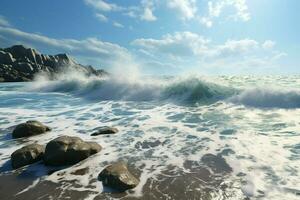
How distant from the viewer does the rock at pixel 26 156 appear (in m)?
6.27

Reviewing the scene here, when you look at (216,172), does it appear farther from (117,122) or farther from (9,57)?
(9,57)

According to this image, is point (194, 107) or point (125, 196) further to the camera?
point (194, 107)

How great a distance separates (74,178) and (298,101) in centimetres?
1274

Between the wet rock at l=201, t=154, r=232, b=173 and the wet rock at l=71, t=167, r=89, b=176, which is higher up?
the wet rock at l=201, t=154, r=232, b=173

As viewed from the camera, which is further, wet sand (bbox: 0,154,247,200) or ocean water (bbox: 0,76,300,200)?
ocean water (bbox: 0,76,300,200)

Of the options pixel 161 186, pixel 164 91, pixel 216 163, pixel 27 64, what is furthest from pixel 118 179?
pixel 27 64

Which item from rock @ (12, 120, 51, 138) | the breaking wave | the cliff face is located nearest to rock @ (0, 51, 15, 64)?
the cliff face

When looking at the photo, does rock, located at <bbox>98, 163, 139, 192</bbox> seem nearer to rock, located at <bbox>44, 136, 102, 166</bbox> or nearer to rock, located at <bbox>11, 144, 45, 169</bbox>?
rock, located at <bbox>44, 136, 102, 166</bbox>

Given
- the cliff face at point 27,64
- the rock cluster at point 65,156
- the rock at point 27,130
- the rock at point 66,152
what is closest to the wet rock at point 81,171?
the rock cluster at point 65,156

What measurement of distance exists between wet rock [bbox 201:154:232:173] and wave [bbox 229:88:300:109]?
8504 millimetres

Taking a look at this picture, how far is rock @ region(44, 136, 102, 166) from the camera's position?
20.6ft

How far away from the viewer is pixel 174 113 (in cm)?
1286

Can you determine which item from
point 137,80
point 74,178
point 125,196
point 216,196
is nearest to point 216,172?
point 216,196

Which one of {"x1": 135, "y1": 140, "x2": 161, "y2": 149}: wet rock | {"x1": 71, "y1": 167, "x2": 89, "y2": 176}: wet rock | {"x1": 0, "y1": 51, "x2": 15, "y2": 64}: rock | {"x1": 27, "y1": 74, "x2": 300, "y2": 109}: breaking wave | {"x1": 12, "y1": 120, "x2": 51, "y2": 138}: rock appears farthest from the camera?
{"x1": 0, "y1": 51, "x2": 15, "y2": 64}: rock
